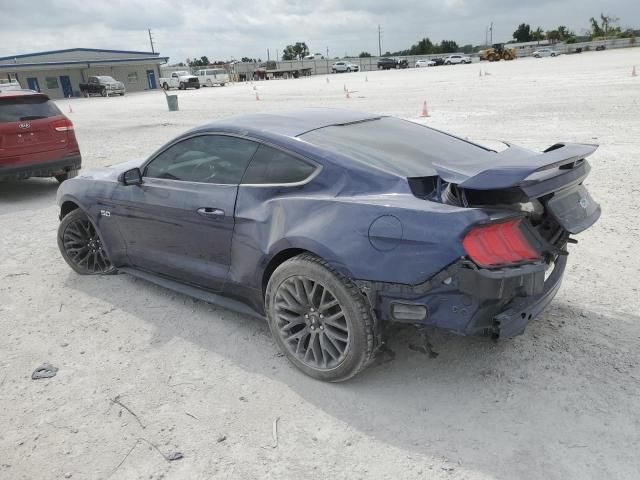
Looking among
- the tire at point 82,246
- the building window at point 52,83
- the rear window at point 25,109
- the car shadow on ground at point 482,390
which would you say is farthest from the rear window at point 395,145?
the building window at point 52,83

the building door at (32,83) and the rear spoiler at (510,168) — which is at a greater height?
the building door at (32,83)

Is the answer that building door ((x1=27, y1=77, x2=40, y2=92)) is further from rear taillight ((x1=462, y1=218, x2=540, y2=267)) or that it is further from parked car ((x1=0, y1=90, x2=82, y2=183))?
rear taillight ((x1=462, y1=218, x2=540, y2=267))

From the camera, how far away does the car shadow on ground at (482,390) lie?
250 cm

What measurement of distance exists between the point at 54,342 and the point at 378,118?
118 inches

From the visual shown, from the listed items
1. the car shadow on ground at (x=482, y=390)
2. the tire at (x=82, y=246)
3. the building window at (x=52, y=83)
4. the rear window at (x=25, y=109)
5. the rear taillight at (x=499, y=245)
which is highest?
the building window at (x=52, y=83)

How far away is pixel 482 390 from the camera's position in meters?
2.97

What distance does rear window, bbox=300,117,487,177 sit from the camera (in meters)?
3.12

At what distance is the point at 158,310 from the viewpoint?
13.9 feet

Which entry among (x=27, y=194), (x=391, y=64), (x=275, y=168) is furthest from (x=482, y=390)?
(x=391, y=64)

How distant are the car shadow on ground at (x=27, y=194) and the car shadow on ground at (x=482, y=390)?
18.2 feet

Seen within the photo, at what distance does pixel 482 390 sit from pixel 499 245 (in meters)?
0.91

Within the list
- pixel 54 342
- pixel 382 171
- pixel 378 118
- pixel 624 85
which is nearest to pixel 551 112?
pixel 624 85

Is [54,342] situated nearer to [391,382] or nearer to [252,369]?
[252,369]

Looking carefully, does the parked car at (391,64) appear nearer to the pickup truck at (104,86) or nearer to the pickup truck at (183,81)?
the pickup truck at (183,81)
